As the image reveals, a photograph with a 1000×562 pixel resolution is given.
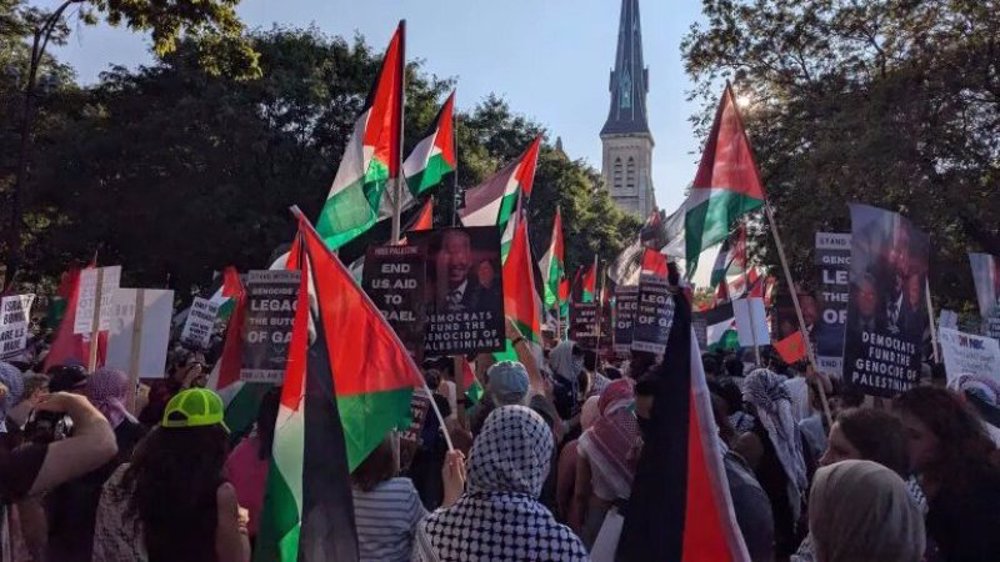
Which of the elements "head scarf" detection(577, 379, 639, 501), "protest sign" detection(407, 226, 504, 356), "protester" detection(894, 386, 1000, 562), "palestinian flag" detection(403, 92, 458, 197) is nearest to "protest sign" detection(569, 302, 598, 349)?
"palestinian flag" detection(403, 92, 458, 197)

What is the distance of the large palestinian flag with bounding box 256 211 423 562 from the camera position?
350cm

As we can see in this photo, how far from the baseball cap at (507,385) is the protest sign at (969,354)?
260 centimetres

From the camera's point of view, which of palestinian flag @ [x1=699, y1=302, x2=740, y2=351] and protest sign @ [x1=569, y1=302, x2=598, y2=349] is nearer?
protest sign @ [x1=569, y1=302, x2=598, y2=349]

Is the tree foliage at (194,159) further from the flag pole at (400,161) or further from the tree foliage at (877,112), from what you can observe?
the flag pole at (400,161)

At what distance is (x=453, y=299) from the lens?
785 cm

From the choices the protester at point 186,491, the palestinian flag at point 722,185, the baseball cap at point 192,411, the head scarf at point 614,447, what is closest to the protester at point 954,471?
the head scarf at point 614,447

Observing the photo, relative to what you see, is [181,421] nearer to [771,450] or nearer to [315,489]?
[315,489]

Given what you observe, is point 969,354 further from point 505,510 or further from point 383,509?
point 505,510

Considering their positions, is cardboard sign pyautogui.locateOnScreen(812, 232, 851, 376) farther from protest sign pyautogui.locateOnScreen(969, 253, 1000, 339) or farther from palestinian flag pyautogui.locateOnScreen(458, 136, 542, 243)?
palestinian flag pyautogui.locateOnScreen(458, 136, 542, 243)

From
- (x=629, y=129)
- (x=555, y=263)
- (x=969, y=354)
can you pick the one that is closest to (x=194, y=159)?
(x=555, y=263)

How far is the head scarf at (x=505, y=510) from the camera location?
3090 millimetres

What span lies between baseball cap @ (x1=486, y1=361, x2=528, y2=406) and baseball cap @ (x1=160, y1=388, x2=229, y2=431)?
284 centimetres

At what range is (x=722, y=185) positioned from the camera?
7.51 m

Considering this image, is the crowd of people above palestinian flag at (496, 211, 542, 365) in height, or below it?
below
